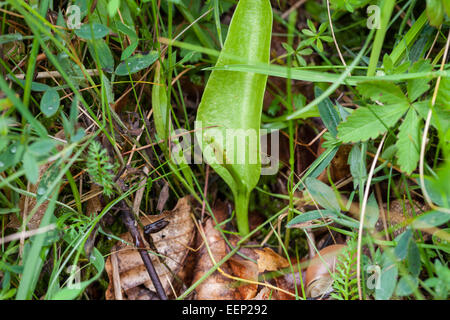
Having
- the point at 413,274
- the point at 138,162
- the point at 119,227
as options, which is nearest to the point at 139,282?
the point at 119,227

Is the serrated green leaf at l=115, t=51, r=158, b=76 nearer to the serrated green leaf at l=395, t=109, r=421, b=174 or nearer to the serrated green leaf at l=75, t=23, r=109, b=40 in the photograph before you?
the serrated green leaf at l=75, t=23, r=109, b=40

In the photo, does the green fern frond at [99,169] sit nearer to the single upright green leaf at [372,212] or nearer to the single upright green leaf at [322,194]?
the single upright green leaf at [322,194]

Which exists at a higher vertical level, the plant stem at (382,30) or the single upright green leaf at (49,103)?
the plant stem at (382,30)

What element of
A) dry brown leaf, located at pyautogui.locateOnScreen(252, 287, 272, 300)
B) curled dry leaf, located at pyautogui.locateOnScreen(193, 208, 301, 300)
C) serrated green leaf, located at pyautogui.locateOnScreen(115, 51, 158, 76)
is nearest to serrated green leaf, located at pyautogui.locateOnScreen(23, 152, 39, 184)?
serrated green leaf, located at pyautogui.locateOnScreen(115, 51, 158, 76)

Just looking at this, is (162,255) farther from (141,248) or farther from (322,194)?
(322,194)

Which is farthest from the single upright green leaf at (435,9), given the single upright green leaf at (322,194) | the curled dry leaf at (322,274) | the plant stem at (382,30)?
the curled dry leaf at (322,274)

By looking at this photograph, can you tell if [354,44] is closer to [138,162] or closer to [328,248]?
[328,248]
